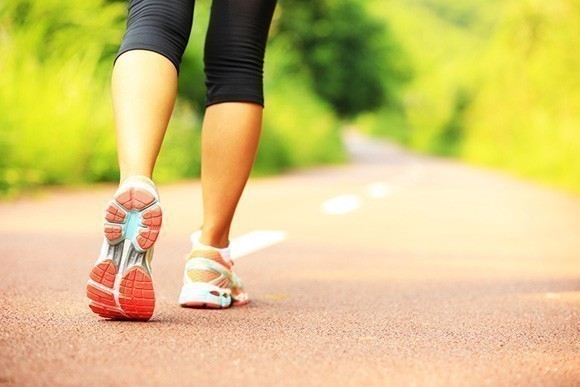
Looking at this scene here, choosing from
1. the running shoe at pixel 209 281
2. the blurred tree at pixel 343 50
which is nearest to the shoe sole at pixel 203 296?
the running shoe at pixel 209 281

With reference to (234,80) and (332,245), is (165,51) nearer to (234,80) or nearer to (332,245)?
(234,80)

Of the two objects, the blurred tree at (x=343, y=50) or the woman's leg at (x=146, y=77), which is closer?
the woman's leg at (x=146, y=77)

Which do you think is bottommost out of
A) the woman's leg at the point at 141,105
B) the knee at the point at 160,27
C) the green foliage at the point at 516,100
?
the woman's leg at the point at 141,105

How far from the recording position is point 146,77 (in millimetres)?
2582

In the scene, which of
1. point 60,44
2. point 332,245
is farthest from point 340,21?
point 332,245

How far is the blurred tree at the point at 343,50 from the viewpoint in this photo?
33.7 m

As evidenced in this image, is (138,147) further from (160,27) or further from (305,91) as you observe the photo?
(305,91)

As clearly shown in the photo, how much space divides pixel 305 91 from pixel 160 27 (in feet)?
94.8

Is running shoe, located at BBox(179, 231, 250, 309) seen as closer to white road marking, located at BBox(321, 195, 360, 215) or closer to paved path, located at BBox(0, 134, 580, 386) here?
paved path, located at BBox(0, 134, 580, 386)

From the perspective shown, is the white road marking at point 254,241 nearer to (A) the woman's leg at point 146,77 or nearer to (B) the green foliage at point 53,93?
(A) the woman's leg at point 146,77

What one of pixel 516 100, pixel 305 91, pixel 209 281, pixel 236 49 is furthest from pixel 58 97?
pixel 305 91

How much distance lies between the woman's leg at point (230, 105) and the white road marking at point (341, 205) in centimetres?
485

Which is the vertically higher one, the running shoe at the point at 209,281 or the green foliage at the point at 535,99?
the green foliage at the point at 535,99

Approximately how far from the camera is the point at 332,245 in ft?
17.4
